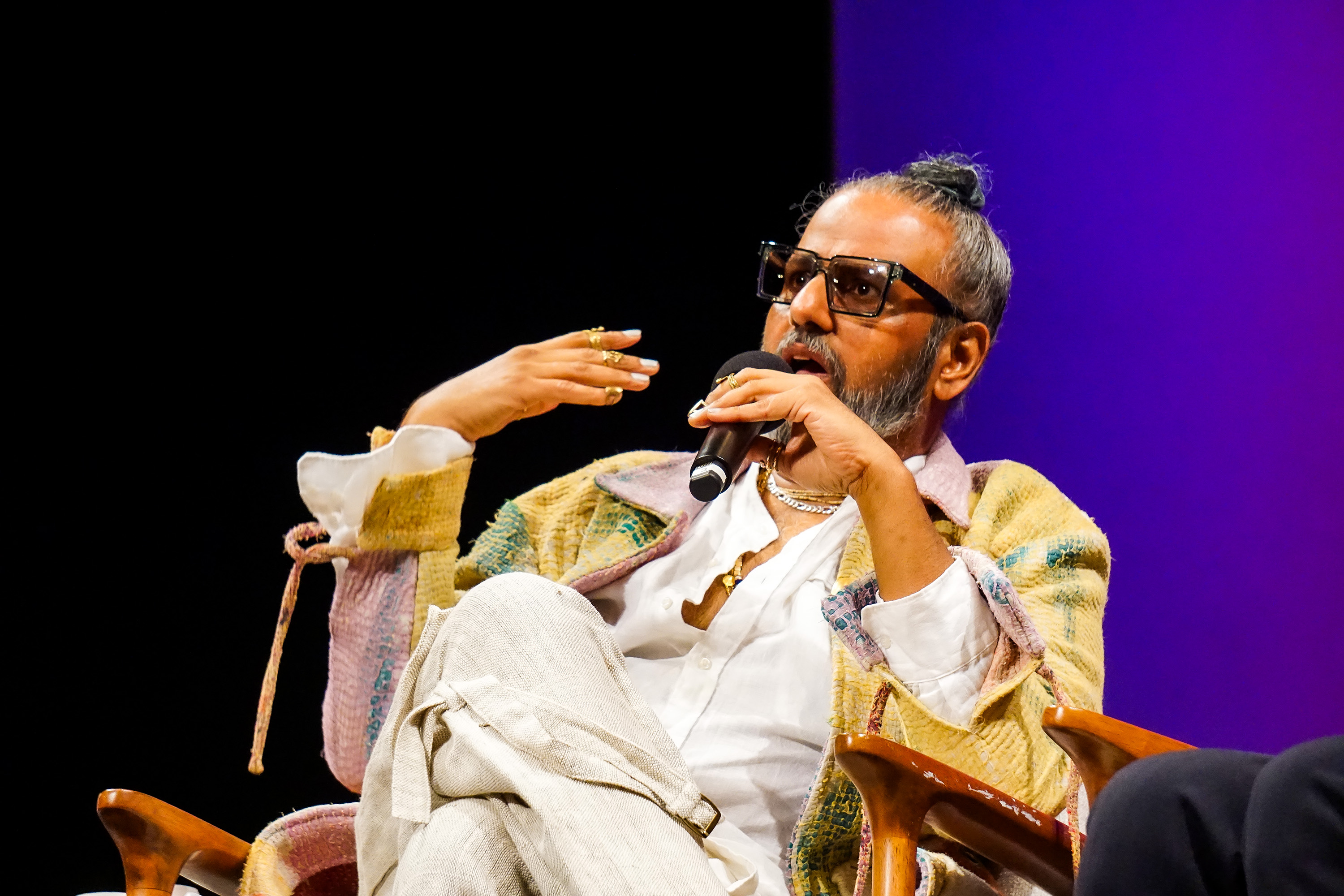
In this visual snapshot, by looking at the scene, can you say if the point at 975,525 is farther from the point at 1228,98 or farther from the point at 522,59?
the point at 522,59

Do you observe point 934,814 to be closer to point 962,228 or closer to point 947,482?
point 947,482

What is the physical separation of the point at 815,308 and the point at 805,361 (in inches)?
3.4

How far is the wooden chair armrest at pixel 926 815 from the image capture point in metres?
1.05

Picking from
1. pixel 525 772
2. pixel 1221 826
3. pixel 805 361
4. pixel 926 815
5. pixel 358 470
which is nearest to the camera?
pixel 1221 826

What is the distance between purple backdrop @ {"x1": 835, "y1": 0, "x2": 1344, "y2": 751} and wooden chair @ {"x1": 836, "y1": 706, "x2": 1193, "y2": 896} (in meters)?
0.96

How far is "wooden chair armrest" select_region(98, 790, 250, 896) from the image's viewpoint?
1.23 metres

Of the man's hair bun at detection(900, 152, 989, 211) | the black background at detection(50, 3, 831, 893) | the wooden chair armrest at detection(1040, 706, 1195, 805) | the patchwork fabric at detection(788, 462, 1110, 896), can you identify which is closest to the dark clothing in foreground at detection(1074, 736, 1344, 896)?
the wooden chair armrest at detection(1040, 706, 1195, 805)

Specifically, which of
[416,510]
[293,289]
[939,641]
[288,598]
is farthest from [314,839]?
[293,289]

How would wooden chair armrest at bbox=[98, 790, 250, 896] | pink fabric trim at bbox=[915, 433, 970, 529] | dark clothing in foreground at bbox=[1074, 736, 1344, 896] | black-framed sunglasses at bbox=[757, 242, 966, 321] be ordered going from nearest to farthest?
dark clothing in foreground at bbox=[1074, 736, 1344, 896] → wooden chair armrest at bbox=[98, 790, 250, 896] → pink fabric trim at bbox=[915, 433, 970, 529] → black-framed sunglasses at bbox=[757, 242, 966, 321]

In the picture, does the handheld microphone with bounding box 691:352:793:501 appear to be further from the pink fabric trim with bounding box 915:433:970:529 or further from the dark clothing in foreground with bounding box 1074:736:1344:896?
the dark clothing in foreground with bounding box 1074:736:1344:896

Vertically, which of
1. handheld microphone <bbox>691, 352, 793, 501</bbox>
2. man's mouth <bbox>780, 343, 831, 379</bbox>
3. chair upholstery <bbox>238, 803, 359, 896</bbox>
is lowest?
chair upholstery <bbox>238, 803, 359, 896</bbox>

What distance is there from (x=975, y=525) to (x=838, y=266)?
0.43 m

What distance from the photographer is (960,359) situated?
179 centimetres

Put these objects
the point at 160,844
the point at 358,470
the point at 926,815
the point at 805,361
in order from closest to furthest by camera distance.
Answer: the point at 926,815 → the point at 160,844 → the point at 358,470 → the point at 805,361
